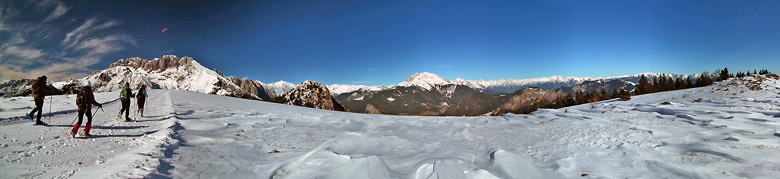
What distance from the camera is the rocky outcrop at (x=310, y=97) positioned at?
42.7 metres

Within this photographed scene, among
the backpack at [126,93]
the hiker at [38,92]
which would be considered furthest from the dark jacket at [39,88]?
the backpack at [126,93]

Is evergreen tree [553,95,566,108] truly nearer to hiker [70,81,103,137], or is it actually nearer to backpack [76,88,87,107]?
hiker [70,81,103,137]

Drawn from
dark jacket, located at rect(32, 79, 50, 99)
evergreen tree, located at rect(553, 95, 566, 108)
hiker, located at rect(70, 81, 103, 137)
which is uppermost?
dark jacket, located at rect(32, 79, 50, 99)

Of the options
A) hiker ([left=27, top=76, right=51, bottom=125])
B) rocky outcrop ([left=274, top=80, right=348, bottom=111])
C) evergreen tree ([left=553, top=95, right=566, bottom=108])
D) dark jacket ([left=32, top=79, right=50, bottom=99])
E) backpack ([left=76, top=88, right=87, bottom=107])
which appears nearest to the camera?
backpack ([left=76, top=88, right=87, bottom=107])

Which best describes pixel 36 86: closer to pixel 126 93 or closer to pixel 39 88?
pixel 39 88

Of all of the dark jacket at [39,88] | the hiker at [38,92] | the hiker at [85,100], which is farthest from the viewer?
the dark jacket at [39,88]

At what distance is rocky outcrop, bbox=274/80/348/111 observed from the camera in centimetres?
4272

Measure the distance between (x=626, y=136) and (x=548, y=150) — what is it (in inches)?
112

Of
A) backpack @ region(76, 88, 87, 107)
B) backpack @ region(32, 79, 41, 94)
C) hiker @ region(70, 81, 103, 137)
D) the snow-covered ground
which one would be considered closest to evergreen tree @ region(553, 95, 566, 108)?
the snow-covered ground

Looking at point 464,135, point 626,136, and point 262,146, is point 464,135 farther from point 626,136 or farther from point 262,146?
point 262,146

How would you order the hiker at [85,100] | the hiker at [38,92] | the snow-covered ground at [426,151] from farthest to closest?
the hiker at [38,92]
the hiker at [85,100]
the snow-covered ground at [426,151]

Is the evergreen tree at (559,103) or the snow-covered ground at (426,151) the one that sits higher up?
the snow-covered ground at (426,151)

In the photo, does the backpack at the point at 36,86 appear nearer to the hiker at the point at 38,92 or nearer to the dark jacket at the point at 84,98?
the hiker at the point at 38,92

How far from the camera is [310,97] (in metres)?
44.0
